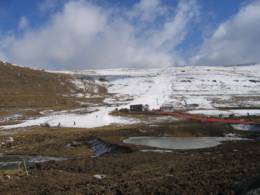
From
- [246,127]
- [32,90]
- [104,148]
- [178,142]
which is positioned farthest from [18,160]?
[32,90]

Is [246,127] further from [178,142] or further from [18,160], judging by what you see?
[18,160]

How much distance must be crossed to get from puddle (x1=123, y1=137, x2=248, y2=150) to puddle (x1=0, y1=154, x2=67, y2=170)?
8.99 metres

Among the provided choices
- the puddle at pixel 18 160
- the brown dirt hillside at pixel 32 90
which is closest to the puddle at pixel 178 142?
the puddle at pixel 18 160

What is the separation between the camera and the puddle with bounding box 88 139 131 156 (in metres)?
34.8

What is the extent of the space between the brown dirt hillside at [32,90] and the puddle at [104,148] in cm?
4787

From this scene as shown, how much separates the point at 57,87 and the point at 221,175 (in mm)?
130235

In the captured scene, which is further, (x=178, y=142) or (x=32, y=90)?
(x=32, y=90)

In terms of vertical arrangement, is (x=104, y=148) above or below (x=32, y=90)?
below

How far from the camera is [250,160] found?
22297mm

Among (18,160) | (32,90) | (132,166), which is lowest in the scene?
(18,160)

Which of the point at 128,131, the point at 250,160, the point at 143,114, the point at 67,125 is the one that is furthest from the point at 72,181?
the point at 143,114

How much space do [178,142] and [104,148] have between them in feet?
26.4

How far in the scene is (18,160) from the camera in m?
35.1

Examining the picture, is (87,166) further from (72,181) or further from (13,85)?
(13,85)
